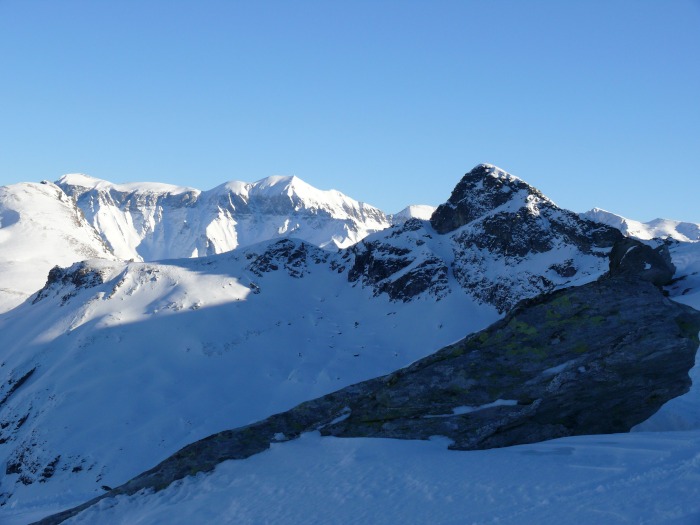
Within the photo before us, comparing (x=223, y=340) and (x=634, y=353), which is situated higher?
(x=223, y=340)

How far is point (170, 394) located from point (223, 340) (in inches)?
434

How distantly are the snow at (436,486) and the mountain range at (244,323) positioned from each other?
19.4m

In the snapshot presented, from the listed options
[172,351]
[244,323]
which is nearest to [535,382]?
[172,351]

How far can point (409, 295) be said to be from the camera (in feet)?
253

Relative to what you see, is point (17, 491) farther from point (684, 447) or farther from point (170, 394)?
point (684, 447)

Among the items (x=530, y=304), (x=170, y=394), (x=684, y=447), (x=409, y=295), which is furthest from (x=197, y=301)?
(x=684, y=447)

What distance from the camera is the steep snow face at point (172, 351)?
Result: 47938 mm

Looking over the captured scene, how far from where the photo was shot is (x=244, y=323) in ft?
225

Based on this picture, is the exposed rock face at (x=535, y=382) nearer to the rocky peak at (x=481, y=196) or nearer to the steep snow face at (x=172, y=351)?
the steep snow face at (x=172, y=351)

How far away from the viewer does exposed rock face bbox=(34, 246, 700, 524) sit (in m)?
12.4

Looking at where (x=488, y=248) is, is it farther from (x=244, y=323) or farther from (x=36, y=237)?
(x=36, y=237)

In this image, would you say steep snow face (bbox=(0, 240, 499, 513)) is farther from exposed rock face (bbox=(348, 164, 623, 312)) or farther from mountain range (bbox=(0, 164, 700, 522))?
exposed rock face (bbox=(348, 164, 623, 312))

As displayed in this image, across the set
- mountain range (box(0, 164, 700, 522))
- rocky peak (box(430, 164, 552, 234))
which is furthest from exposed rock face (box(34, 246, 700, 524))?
rocky peak (box(430, 164, 552, 234))

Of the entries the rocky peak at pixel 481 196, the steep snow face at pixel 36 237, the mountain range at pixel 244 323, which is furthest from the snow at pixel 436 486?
the steep snow face at pixel 36 237
